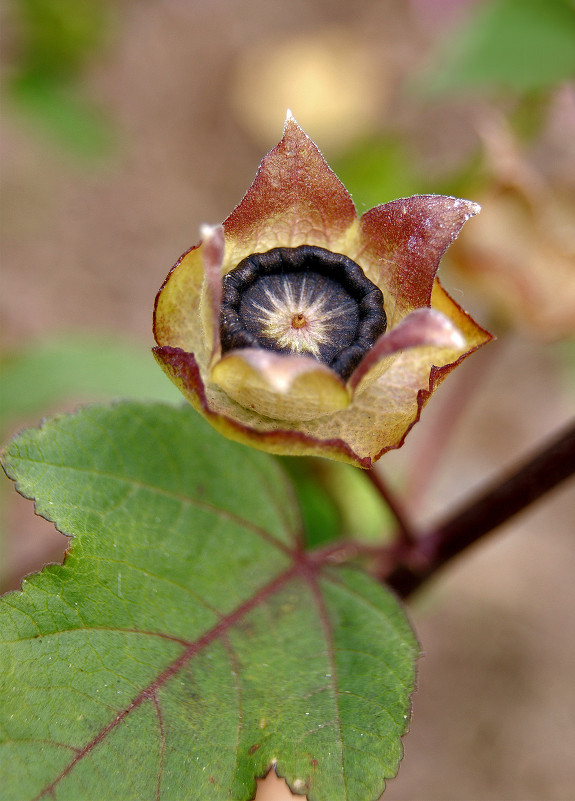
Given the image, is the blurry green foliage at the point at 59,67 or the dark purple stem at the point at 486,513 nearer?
the dark purple stem at the point at 486,513

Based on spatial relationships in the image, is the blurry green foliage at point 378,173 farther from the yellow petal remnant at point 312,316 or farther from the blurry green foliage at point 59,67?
the blurry green foliage at point 59,67

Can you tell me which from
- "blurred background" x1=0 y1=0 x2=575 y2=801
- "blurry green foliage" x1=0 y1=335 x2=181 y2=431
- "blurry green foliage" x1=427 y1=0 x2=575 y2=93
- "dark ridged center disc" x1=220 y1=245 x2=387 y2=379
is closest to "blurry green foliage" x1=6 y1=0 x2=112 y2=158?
"blurred background" x1=0 y1=0 x2=575 y2=801

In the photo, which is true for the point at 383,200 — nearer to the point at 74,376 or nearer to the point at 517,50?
the point at 517,50

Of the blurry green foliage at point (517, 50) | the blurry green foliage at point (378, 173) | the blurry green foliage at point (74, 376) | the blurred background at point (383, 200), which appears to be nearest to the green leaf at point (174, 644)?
the blurred background at point (383, 200)

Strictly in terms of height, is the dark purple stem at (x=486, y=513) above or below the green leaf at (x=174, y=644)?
below

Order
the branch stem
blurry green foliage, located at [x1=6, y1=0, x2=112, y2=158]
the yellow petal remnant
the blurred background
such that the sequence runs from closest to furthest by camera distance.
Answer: the yellow petal remnant
the branch stem
the blurred background
blurry green foliage, located at [x1=6, y1=0, x2=112, y2=158]

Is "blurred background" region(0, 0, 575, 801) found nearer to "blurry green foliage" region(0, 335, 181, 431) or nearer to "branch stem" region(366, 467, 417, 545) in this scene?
"blurry green foliage" region(0, 335, 181, 431)

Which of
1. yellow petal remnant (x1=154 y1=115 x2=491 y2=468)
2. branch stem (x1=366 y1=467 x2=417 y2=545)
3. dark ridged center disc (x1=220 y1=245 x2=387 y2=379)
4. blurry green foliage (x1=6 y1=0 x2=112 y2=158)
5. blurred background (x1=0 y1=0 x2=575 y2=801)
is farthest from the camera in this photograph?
blurry green foliage (x1=6 y1=0 x2=112 y2=158)
